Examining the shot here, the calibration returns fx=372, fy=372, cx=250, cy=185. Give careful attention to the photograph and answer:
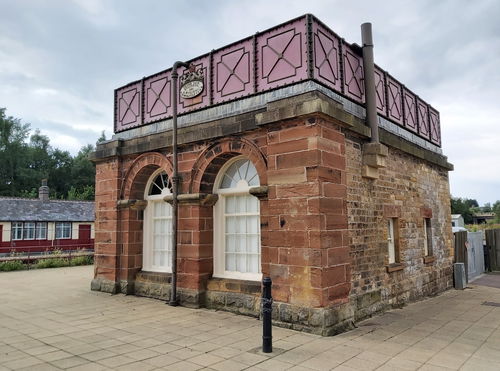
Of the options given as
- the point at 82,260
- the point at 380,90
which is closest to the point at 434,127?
the point at 380,90

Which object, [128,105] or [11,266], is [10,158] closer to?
[11,266]

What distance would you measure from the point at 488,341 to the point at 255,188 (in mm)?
4387

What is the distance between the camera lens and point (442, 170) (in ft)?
39.4

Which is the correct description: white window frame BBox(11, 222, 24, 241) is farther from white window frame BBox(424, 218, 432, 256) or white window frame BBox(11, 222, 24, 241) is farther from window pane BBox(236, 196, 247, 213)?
white window frame BBox(424, 218, 432, 256)

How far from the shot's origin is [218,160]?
786cm

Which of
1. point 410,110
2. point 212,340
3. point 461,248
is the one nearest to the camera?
point 212,340

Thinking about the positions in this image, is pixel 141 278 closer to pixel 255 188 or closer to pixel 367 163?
pixel 255 188

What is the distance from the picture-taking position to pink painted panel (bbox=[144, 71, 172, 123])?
30.0ft

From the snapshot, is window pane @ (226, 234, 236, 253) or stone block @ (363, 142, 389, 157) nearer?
stone block @ (363, 142, 389, 157)

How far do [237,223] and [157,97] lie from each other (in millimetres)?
3988

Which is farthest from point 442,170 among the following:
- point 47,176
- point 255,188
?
point 47,176

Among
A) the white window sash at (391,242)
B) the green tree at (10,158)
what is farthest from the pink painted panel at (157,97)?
the green tree at (10,158)

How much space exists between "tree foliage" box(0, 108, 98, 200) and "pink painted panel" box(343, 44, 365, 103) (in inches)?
1492

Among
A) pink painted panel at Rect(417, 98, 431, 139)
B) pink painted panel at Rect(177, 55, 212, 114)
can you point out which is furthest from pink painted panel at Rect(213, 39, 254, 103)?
pink painted panel at Rect(417, 98, 431, 139)
